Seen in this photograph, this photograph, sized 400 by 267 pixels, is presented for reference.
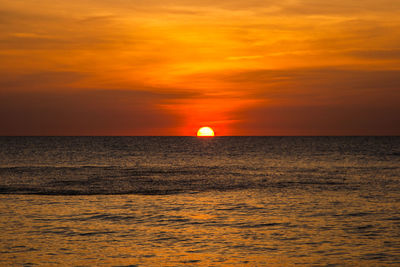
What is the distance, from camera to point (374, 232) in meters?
22.5

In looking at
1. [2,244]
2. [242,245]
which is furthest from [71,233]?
[242,245]

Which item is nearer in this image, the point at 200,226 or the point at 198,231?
the point at 198,231

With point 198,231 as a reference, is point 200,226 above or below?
above

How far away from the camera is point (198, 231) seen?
74.9ft

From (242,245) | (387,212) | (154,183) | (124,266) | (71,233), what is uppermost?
(154,183)

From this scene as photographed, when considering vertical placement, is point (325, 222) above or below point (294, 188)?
below

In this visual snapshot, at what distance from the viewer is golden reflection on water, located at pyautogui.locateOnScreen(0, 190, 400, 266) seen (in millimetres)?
18406

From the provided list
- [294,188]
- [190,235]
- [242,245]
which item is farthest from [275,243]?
[294,188]

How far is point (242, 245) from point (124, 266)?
17.5 ft

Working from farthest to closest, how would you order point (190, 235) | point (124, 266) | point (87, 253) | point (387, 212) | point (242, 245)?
point (387, 212), point (190, 235), point (242, 245), point (87, 253), point (124, 266)

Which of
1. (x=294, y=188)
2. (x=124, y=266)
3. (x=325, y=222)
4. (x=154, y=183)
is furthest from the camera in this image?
(x=154, y=183)

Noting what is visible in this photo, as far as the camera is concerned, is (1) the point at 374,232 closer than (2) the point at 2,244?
No

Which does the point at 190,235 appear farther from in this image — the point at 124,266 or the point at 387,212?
the point at 387,212

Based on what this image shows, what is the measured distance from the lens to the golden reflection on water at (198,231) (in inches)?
725
